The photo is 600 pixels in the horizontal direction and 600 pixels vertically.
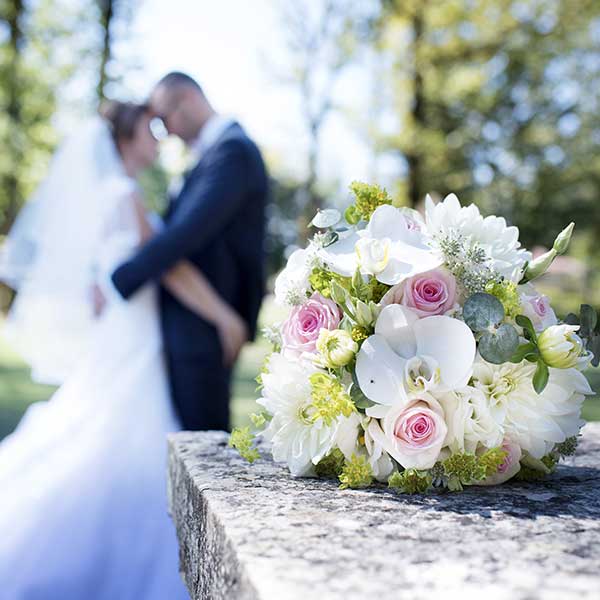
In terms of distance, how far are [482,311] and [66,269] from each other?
3138mm

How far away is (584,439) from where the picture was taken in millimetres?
2039

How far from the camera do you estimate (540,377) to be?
51.0 inches

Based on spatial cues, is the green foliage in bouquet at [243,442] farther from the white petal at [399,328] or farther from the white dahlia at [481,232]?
the white dahlia at [481,232]

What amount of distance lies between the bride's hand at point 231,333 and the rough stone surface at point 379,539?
215 centimetres

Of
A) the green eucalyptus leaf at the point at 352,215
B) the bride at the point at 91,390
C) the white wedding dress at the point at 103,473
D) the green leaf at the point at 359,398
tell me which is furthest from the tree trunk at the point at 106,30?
the green leaf at the point at 359,398

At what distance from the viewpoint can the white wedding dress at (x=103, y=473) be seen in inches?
113

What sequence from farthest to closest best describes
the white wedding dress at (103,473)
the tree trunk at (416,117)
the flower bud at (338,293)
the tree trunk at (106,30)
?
1. the tree trunk at (106,30)
2. the tree trunk at (416,117)
3. the white wedding dress at (103,473)
4. the flower bud at (338,293)

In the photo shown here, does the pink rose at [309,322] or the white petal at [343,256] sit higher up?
the white petal at [343,256]

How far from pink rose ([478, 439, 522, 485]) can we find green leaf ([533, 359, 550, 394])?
12 centimetres

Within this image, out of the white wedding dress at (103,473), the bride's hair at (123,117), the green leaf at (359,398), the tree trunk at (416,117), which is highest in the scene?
the tree trunk at (416,117)

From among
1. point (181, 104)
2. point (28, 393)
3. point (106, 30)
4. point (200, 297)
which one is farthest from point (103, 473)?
point (106, 30)

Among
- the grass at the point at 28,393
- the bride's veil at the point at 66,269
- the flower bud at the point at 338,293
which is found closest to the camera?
the flower bud at the point at 338,293

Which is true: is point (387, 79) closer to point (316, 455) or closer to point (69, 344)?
point (69, 344)

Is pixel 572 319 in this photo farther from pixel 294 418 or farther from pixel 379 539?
pixel 379 539
